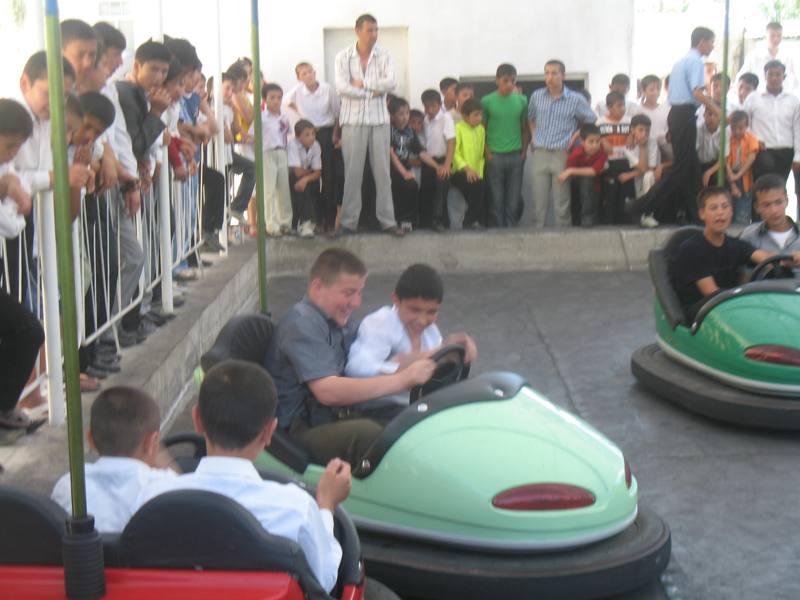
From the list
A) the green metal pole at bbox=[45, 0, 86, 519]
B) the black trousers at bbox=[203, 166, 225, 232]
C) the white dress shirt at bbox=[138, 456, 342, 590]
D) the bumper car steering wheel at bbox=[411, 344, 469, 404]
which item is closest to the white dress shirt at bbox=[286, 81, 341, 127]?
the black trousers at bbox=[203, 166, 225, 232]

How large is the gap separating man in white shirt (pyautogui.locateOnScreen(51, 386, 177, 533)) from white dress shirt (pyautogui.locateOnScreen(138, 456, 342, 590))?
0.07 m

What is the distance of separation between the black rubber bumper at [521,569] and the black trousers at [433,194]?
22.1ft

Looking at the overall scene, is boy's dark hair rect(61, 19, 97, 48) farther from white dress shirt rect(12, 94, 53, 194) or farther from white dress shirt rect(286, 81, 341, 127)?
white dress shirt rect(286, 81, 341, 127)

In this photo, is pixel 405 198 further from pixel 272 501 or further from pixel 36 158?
pixel 272 501

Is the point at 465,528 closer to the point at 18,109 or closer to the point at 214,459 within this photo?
the point at 214,459

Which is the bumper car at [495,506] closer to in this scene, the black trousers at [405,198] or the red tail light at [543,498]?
the red tail light at [543,498]

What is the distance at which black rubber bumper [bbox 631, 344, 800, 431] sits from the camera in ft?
16.4

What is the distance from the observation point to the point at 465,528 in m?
3.37

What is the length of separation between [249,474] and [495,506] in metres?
0.96

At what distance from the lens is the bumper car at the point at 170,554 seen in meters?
2.40

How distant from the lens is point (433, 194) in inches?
399

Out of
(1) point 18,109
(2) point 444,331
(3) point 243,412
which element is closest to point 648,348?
(2) point 444,331

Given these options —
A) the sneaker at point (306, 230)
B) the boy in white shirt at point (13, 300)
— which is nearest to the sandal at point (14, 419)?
the boy in white shirt at point (13, 300)

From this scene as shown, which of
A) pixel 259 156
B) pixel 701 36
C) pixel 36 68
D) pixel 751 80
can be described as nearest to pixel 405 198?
pixel 701 36
